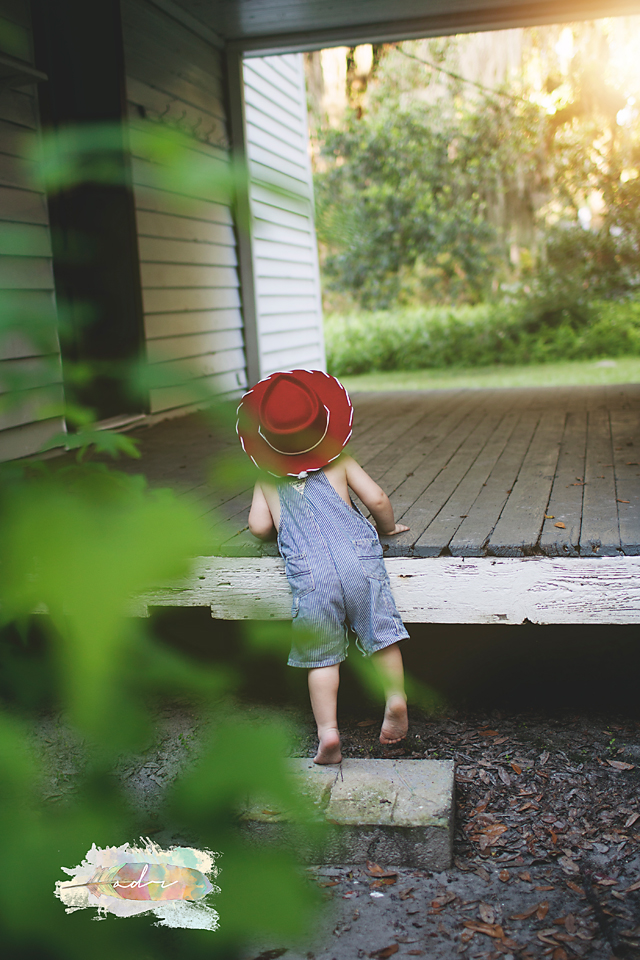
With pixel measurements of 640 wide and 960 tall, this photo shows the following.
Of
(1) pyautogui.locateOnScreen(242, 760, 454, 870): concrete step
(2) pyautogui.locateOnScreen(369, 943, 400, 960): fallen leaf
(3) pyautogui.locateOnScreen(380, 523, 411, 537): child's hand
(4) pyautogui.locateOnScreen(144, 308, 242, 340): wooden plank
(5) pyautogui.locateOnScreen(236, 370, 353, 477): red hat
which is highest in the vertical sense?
(4) pyautogui.locateOnScreen(144, 308, 242, 340): wooden plank

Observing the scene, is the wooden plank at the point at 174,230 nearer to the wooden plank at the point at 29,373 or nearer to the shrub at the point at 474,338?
the wooden plank at the point at 29,373

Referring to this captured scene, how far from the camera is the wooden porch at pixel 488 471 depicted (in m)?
2.68

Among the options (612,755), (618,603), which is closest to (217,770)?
(618,603)

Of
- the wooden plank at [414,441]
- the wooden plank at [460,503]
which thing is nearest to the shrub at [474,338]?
the wooden plank at [414,441]

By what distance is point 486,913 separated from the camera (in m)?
2.01

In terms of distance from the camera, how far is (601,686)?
3.17m

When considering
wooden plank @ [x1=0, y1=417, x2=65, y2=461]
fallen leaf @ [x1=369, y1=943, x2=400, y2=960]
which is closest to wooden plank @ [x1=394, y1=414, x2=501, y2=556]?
fallen leaf @ [x1=369, y1=943, x2=400, y2=960]

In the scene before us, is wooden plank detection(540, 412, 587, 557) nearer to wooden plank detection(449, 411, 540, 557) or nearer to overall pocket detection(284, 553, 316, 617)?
wooden plank detection(449, 411, 540, 557)

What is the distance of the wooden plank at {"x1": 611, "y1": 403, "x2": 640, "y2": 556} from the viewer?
2.67 metres

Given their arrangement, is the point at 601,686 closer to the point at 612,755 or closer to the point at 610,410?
the point at 612,755

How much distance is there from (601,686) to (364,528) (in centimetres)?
121

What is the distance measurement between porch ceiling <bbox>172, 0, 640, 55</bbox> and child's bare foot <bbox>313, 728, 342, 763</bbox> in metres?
5.34

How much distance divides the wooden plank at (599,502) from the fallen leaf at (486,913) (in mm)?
1031

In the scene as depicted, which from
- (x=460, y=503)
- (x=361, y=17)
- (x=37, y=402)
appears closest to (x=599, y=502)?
(x=460, y=503)
